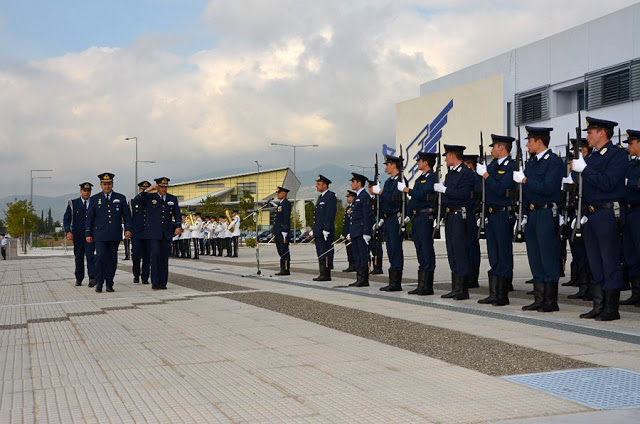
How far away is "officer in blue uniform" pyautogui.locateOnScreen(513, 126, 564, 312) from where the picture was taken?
8938 millimetres

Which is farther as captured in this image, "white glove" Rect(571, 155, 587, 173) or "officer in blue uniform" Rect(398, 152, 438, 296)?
"officer in blue uniform" Rect(398, 152, 438, 296)

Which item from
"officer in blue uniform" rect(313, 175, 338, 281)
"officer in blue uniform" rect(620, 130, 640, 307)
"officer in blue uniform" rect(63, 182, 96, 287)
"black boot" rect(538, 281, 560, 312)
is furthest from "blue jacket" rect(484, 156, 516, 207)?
"officer in blue uniform" rect(63, 182, 96, 287)

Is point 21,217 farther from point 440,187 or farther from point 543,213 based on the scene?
point 543,213

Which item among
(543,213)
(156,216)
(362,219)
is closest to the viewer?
(543,213)

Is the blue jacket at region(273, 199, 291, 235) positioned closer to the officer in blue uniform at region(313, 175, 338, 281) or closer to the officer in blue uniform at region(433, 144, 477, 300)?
the officer in blue uniform at region(313, 175, 338, 281)

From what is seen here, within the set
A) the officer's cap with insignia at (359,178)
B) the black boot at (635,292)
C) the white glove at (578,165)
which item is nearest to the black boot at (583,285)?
the black boot at (635,292)

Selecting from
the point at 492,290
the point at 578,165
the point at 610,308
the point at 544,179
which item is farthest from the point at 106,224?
the point at 610,308

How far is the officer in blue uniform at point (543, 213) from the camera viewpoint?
894 centimetres

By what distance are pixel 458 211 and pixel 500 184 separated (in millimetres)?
1056

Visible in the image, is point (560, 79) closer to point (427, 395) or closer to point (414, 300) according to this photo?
point (414, 300)

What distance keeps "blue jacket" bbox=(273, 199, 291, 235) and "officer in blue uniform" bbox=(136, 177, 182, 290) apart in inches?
114

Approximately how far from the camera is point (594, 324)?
7.84 m

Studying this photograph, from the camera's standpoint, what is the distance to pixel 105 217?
13.8m

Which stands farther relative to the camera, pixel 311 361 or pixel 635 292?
pixel 635 292
